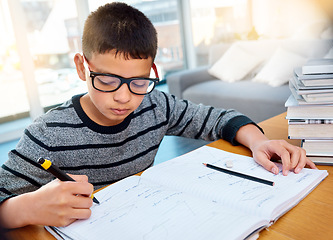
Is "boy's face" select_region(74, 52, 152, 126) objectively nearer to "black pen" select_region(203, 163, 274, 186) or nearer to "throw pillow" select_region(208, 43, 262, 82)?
"black pen" select_region(203, 163, 274, 186)

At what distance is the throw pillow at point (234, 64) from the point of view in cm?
298

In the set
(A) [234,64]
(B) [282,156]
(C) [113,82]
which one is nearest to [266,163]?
(B) [282,156]

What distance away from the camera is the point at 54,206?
52 cm

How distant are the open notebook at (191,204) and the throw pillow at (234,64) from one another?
2396 millimetres

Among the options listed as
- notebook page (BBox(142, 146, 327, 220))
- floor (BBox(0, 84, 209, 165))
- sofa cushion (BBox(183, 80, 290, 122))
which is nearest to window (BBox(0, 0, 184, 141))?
floor (BBox(0, 84, 209, 165))

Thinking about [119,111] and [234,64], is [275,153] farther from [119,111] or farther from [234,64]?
[234,64]

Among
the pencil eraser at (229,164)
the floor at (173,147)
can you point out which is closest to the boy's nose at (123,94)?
the pencil eraser at (229,164)

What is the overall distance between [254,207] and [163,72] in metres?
5.34

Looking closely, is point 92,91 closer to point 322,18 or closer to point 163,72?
point 322,18

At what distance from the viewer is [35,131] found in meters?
0.78

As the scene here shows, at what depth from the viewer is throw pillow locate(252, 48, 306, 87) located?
256cm

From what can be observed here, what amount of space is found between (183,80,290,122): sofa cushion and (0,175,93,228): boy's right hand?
1.92 meters

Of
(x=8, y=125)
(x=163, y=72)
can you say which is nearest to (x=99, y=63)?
(x=8, y=125)

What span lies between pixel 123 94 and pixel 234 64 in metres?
2.48
